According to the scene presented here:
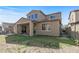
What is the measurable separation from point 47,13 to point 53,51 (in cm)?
70

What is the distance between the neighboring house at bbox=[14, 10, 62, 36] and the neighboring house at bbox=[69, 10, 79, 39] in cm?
21

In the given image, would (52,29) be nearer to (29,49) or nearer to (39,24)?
(39,24)

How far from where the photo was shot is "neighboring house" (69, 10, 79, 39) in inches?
114

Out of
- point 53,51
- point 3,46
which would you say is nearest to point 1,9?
point 3,46

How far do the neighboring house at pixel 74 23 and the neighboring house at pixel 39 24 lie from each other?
21 cm

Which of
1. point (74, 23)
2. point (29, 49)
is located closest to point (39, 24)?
point (29, 49)

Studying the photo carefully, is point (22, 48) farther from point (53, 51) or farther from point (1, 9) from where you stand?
point (1, 9)

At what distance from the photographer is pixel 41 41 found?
300cm

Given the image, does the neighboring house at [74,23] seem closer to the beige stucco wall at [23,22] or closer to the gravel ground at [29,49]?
the gravel ground at [29,49]

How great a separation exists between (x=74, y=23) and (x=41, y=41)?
68 cm

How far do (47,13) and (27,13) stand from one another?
37 centimetres

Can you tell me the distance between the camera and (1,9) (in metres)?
2.98
